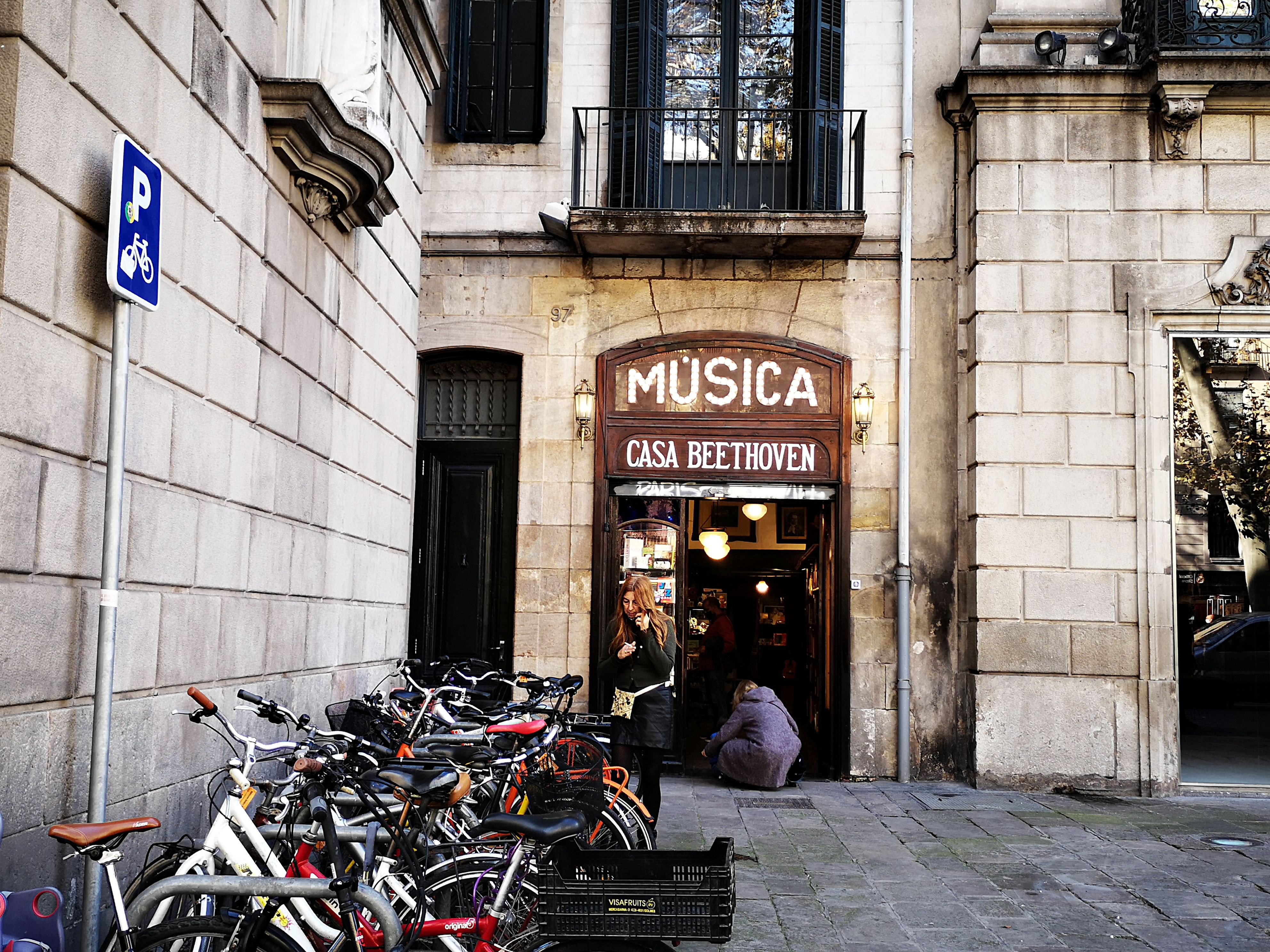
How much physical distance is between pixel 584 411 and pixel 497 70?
403cm

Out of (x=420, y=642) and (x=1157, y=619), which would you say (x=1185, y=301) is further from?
Answer: (x=420, y=642)

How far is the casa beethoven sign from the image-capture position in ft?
41.7

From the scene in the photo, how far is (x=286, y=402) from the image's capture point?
7.96 m

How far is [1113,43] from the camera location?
12.0 metres

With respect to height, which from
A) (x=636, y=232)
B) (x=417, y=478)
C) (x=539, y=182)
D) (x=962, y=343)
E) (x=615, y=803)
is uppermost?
(x=539, y=182)

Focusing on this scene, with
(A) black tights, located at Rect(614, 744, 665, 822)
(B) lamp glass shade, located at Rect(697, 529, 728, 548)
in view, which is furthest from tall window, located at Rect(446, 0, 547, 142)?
(A) black tights, located at Rect(614, 744, 665, 822)

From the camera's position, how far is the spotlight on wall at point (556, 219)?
1256 centimetres

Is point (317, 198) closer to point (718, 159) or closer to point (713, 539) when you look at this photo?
point (718, 159)

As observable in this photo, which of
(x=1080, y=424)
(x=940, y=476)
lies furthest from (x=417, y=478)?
(x=1080, y=424)

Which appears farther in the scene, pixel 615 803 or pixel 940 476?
pixel 940 476

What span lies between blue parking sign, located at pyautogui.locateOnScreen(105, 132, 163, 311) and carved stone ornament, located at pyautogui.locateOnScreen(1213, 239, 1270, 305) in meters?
10.5

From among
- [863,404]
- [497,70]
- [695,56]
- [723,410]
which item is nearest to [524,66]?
[497,70]

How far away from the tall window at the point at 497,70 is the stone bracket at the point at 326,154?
4318 millimetres

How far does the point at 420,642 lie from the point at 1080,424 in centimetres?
731
